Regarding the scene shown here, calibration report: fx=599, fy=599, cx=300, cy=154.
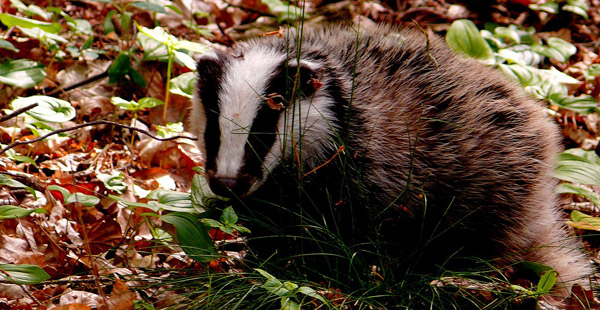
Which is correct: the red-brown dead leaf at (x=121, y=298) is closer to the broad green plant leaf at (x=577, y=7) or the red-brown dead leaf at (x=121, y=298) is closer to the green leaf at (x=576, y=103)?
the green leaf at (x=576, y=103)

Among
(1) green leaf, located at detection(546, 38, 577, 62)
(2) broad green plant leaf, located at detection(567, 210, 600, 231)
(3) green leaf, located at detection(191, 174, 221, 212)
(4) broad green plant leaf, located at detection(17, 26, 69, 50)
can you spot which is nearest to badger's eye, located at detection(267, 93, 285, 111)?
(3) green leaf, located at detection(191, 174, 221, 212)

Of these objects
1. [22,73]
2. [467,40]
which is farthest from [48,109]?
[467,40]

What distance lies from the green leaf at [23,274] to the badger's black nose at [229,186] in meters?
0.88

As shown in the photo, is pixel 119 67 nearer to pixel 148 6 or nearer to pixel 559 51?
pixel 148 6

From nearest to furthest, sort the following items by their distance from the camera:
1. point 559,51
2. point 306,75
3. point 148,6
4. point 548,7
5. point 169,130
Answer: point 306,75 → point 169,130 → point 148,6 → point 559,51 → point 548,7

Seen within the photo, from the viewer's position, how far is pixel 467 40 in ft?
15.6

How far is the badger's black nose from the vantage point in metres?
3.00

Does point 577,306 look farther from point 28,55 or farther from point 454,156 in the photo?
point 28,55

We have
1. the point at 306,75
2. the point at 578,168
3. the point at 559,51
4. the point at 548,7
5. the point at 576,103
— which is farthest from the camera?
the point at 548,7

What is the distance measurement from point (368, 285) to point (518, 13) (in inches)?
213

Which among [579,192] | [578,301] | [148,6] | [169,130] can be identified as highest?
[148,6]

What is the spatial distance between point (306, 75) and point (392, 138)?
67 cm

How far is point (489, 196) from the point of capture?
3.67m

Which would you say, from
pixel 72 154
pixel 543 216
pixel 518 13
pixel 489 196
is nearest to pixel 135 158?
pixel 72 154
